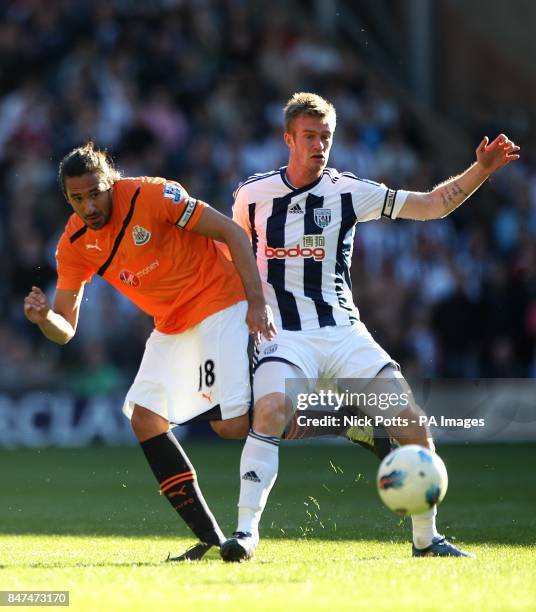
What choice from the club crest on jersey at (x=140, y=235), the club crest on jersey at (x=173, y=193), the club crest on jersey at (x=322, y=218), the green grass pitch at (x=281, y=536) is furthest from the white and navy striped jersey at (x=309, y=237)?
the green grass pitch at (x=281, y=536)

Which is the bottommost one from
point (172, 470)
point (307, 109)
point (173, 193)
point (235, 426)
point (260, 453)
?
point (172, 470)

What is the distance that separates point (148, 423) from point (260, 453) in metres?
0.73

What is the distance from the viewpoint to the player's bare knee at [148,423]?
24.0 feet

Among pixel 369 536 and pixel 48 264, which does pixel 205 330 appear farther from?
pixel 48 264

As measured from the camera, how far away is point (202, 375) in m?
7.33

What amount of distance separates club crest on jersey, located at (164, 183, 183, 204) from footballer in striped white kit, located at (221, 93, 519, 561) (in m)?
0.52

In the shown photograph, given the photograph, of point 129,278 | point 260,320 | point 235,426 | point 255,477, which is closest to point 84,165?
Result: point 129,278

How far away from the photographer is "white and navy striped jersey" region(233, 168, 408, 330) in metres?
7.46

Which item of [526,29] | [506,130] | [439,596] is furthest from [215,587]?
[526,29]

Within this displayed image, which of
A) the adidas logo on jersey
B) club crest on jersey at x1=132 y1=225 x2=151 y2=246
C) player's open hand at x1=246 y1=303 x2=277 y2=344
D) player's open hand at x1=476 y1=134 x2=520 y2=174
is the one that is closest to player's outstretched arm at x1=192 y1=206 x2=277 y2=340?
player's open hand at x1=246 y1=303 x2=277 y2=344

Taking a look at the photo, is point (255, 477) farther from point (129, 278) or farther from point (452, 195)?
point (452, 195)

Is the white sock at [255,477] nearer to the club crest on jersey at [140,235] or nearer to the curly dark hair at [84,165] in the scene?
the club crest on jersey at [140,235]

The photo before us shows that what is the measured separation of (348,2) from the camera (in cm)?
2252

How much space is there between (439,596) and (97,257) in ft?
9.61
